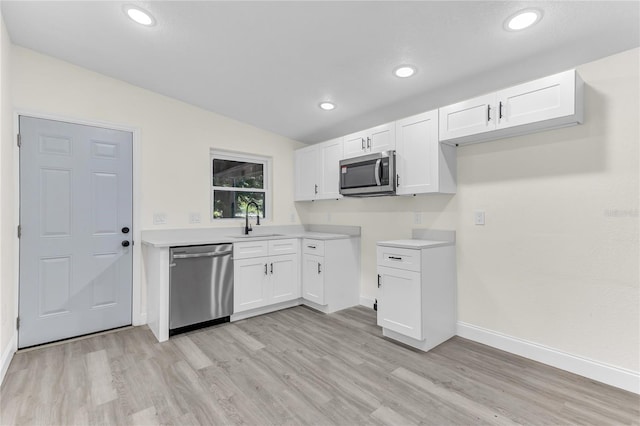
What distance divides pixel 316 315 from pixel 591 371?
2.42 m

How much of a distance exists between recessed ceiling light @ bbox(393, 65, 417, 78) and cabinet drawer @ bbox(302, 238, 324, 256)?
1950 mm

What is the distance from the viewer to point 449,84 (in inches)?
103

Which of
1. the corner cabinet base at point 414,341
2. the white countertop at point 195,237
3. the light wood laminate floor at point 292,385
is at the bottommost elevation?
the light wood laminate floor at point 292,385

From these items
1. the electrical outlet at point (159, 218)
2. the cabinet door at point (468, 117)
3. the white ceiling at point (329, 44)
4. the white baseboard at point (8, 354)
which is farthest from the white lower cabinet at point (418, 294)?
the white baseboard at point (8, 354)

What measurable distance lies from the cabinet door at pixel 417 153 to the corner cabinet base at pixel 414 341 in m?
1.33

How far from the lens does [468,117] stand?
101 inches

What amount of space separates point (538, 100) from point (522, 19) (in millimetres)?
596

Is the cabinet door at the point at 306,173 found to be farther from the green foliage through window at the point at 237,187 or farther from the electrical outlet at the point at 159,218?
the electrical outlet at the point at 159,218

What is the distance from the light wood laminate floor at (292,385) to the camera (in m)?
1.82

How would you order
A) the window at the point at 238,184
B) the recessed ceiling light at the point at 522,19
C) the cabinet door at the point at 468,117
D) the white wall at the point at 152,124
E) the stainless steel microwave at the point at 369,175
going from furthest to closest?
the window at the point at 238,184 → the stainless steel microwave at the point at 369,175 → the white wall at the point at 152,124 → the cabinet door at the point at 468,117 → the recessed ceiling light at the point at 522,19

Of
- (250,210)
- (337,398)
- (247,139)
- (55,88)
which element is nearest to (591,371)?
(337,398)

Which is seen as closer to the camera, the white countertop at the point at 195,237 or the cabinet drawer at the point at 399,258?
the cabinet drawer at the point at 399,258

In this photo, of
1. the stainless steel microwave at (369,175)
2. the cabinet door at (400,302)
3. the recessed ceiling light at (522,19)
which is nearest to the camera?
the recessed ceiling light at (522,19)

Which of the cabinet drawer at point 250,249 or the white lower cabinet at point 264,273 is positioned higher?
the cabinet drawer at point 250,249
